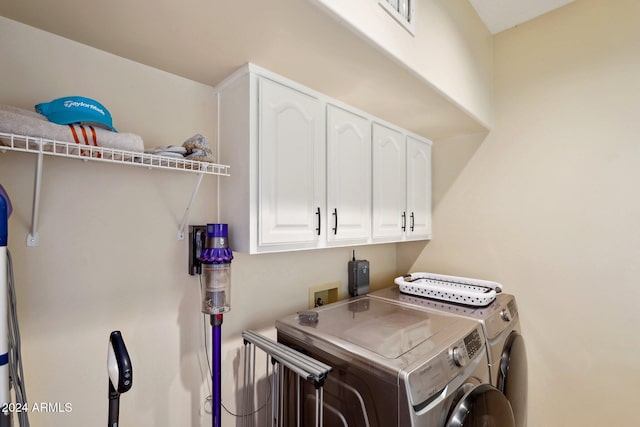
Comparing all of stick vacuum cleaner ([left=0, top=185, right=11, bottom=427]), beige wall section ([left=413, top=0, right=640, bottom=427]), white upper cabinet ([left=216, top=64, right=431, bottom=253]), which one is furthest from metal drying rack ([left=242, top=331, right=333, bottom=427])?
beige wall section ([left=413, top=0, right=640, bottom=427])

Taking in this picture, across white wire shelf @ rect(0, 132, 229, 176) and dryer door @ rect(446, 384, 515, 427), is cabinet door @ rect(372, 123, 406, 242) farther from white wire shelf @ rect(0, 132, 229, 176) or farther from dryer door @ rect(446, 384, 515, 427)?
white wire shelf @ rect(0, 132, 229, 176)

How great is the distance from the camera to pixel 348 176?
145cm

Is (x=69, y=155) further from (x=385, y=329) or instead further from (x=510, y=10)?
(x=510, y=10)

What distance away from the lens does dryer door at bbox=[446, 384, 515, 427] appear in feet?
3.29

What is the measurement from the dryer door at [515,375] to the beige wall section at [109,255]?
1265 mm

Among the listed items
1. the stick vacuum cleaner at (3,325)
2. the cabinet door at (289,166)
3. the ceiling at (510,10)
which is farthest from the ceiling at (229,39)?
the ceiling at (510,10)

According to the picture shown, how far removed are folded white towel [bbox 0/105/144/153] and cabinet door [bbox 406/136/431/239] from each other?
1.53 meters

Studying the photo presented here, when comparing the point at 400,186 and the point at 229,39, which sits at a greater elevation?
the point at 229,39

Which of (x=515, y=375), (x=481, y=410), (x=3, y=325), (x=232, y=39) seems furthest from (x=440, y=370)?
(x=232, y=39)

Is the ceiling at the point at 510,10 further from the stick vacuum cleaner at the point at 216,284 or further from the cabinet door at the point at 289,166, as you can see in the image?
the stick vacuum cleaner at the point at 216,284

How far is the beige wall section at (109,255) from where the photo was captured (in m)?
0.86

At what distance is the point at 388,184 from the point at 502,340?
976mm

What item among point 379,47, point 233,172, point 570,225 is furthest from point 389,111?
point 570,225

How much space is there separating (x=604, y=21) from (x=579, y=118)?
0.50m
